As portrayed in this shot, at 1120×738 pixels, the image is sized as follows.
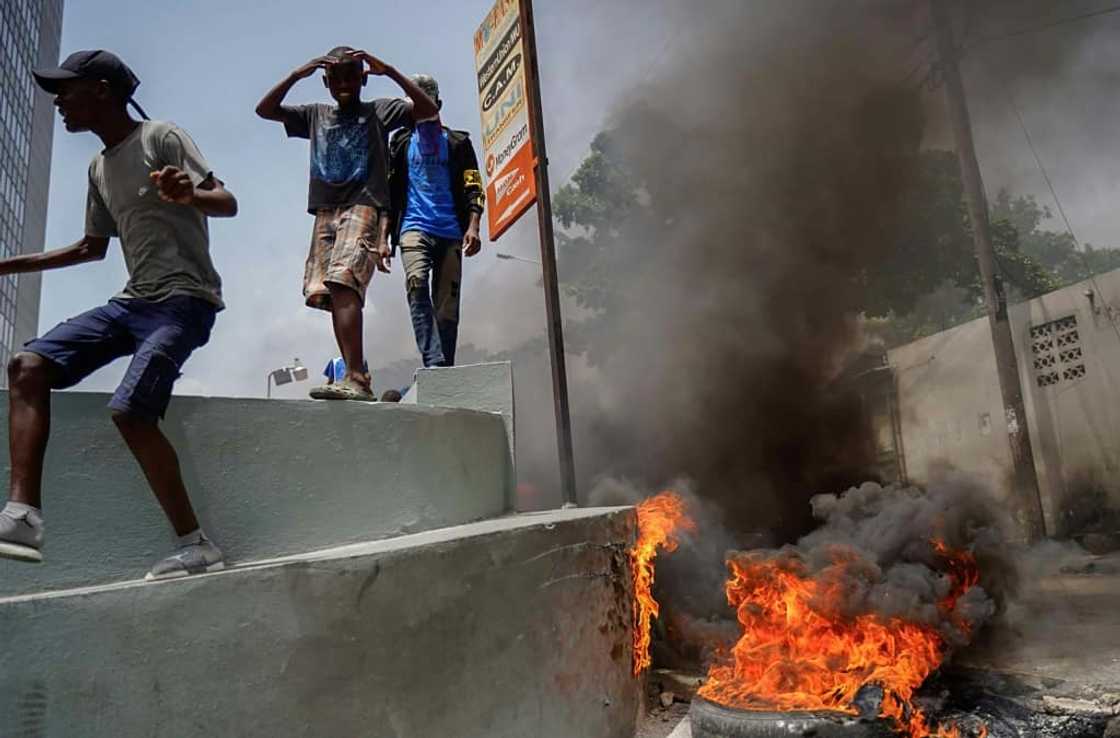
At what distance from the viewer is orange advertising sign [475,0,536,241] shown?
16.9 feet

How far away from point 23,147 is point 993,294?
124ft

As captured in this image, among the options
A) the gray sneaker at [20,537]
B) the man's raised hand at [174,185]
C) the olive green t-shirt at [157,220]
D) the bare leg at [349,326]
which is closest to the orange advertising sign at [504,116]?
the bare leg at [349,326]

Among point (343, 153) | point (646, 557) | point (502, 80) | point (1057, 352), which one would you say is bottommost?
point (646, 557)

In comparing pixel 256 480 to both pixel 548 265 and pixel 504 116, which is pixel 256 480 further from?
pixel 504 116

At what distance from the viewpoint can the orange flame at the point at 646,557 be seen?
12.6 feet

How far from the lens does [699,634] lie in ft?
15.0

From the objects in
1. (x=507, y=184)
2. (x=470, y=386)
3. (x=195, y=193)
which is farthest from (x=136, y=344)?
(x=507, y=184)

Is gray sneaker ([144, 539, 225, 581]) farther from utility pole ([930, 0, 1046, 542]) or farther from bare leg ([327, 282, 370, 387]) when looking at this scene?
utility pole ([930, 0, 1046, 542])

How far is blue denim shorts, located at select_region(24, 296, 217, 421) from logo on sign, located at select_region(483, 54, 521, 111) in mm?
3456

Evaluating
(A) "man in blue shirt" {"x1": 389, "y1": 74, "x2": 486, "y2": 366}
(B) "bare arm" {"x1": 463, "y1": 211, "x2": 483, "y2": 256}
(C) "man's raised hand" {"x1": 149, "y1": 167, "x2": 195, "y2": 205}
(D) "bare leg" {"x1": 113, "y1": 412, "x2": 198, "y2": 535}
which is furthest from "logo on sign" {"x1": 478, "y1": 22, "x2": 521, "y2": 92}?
(D) "bare leg" {"x1": 113, "y1": 412, "x2": 198, "y2": 535}

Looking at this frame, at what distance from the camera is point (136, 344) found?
241cm

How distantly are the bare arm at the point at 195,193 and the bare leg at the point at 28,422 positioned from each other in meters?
0.63

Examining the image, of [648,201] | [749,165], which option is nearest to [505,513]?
[749,165]

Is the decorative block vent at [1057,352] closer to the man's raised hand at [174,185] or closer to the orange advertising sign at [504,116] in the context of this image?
the orange advertising sign at [504,116]
